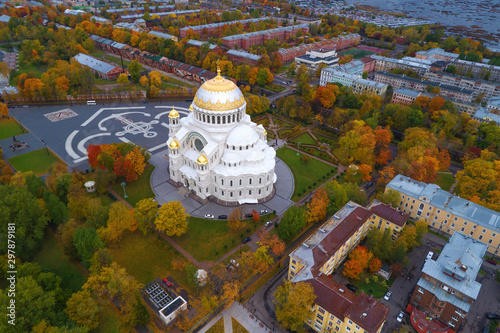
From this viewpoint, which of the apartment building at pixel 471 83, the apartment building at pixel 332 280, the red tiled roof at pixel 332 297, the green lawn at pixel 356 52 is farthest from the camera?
the green lawn at pixel 356 52

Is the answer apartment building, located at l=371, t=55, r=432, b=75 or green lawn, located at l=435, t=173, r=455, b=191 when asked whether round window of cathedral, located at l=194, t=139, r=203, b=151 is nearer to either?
green lawn, located at l=435, t=173, r=455, b=191

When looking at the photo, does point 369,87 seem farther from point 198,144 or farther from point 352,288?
point 352,288

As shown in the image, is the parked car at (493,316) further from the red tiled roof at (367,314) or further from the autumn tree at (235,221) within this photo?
the autumn tree at (235,221)

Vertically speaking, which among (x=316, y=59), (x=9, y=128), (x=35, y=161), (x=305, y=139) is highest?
(x=316, y=59)

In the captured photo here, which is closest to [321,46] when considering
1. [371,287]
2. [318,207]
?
[318,207]

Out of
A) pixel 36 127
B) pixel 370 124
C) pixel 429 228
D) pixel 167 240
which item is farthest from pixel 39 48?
pixel 429 228

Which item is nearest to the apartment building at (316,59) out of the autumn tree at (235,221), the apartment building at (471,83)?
the apartment building at (471,83)
